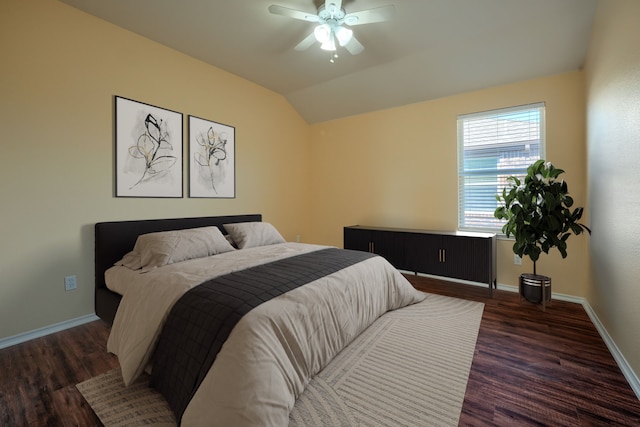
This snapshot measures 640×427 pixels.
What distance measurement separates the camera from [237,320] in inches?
56.8

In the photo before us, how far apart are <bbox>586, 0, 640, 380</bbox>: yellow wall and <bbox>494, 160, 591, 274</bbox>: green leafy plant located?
207mm

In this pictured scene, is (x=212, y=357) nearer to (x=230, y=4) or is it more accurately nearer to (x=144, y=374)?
(x=144, y=374)

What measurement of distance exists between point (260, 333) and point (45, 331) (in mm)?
2258

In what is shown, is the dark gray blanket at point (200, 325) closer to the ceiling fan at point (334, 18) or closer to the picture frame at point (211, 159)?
the picture frame at point (211, 159)

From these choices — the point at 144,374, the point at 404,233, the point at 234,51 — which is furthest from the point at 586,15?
the point at 144,374

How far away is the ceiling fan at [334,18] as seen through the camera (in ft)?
7.14

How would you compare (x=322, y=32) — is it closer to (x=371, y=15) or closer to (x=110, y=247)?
(x=371, y=15)

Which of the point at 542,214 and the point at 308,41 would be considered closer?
the point at 308,41

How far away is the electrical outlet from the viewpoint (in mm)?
2467

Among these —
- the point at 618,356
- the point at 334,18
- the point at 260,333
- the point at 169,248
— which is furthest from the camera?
the point at 169,248

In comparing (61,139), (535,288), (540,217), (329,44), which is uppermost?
(329,44)

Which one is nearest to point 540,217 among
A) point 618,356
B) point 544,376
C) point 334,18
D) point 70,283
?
point 618,356

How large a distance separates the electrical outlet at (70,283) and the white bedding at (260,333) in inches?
11.8

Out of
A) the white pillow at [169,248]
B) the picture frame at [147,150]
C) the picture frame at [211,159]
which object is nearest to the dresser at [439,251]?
the picture frame at [211,159]
